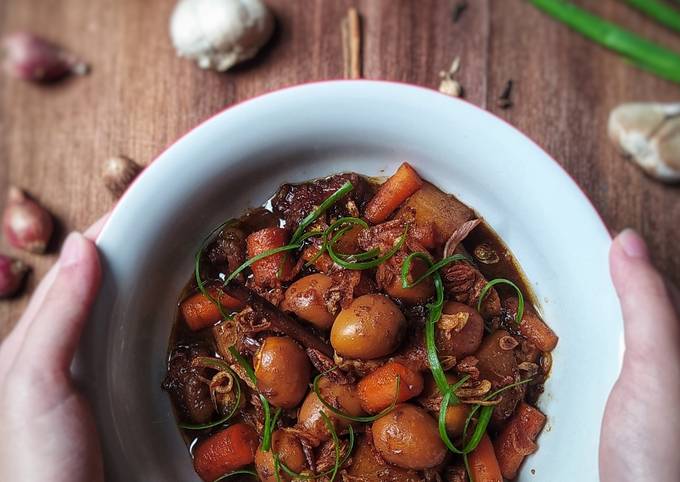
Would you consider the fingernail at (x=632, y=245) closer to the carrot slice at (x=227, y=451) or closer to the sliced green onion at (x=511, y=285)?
the sliced green onion at (x=511, y=285)

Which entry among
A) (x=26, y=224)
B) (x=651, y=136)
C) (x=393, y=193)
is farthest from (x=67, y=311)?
(x=651, y=136)

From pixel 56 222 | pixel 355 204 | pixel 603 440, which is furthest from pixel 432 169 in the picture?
pixel 56 222

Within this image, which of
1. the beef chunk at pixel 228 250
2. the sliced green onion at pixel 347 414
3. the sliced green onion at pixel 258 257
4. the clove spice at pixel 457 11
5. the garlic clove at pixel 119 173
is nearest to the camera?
the sliced green onion at pixel 347 414

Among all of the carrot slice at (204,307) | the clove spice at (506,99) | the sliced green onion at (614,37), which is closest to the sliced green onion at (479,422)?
the carrot slice at (204,307)

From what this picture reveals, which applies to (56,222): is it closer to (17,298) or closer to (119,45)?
(17,298)

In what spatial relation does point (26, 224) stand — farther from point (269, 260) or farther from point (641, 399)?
point (641, 399)

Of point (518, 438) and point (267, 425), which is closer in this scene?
point (267, 425)
